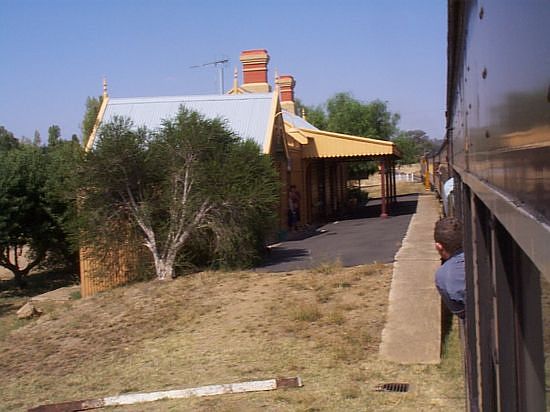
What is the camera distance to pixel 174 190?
14.2m

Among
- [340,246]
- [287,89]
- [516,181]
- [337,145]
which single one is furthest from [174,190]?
[287,89]

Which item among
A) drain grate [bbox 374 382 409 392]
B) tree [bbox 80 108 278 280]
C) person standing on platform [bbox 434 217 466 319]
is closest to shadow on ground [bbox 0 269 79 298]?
tree [bbox 80 108 278 280]

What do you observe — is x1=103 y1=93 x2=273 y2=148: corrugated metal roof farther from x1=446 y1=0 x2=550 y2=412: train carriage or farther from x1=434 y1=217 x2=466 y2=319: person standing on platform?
x1=446 y1=0 x2=550 y2=412: train carriage

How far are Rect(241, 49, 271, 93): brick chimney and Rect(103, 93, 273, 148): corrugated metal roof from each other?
8.40 meters

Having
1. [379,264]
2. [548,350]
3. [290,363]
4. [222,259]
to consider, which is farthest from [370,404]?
[222,259]

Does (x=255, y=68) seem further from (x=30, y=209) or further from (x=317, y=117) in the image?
(x=317, y=117)

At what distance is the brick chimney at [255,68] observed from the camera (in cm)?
2941

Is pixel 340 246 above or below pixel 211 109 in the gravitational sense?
below

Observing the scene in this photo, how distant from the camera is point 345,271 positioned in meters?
12.8

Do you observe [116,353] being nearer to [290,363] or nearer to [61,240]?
[290,363]

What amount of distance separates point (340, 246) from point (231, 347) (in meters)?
8.99

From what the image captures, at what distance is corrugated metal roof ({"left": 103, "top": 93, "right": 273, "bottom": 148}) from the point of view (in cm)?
1961

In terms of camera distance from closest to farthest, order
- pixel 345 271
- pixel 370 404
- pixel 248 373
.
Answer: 1. pixel 370 404
2. pixel 248 373
3. pixel 345 271

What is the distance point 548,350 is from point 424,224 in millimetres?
20576
